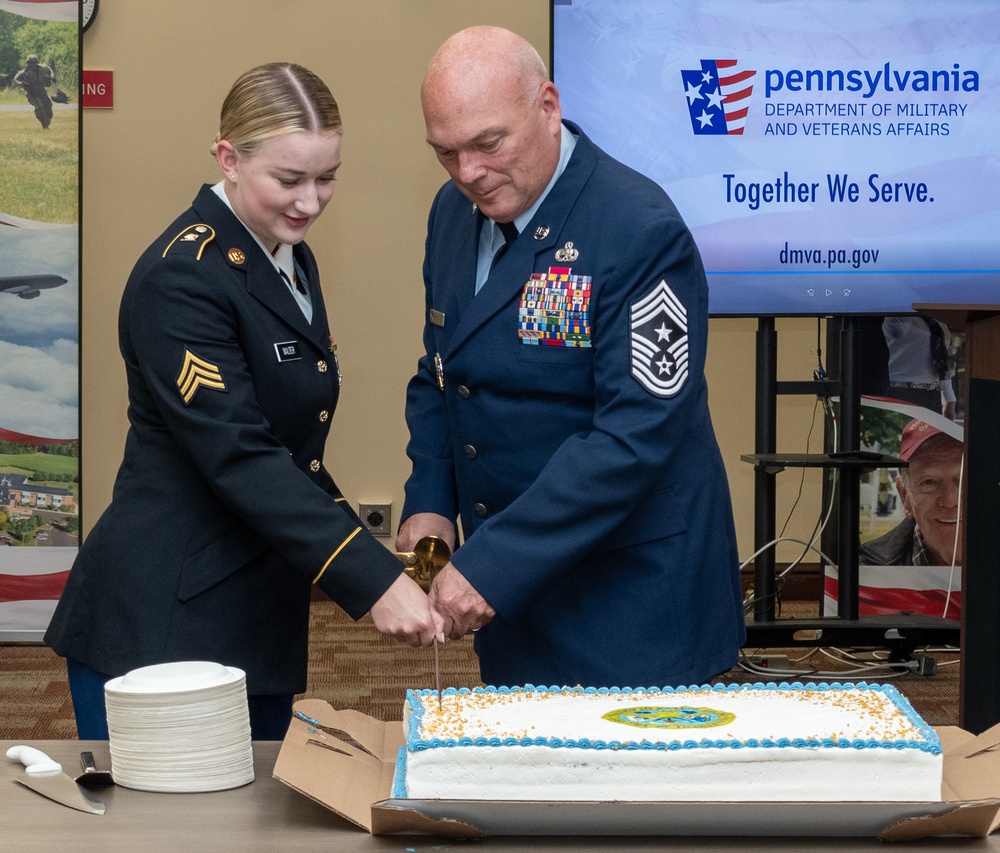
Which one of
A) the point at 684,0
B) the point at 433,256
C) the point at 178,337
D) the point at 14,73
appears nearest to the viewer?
the point at 178,337

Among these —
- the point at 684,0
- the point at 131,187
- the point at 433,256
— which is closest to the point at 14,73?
the point at 131,187

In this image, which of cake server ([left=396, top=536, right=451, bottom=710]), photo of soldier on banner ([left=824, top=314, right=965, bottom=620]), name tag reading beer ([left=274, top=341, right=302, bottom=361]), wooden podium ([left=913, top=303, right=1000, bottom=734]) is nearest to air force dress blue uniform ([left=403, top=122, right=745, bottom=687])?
cake server ([left=396, top=536, right=451, bottom=710])

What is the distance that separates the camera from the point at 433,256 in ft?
6.14

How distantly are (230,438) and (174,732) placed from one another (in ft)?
1.41

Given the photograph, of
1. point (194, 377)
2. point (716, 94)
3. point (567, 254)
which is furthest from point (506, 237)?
point (716, 94)

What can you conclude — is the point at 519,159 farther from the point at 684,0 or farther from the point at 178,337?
the point at 684,0

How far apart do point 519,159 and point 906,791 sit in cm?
92

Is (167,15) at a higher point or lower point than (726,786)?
higher

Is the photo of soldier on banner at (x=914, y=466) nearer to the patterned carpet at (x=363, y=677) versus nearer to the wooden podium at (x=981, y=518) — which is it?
the patterned carpet at (x=363, y=677)

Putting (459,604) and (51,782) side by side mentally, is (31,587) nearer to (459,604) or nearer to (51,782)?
(459,604)

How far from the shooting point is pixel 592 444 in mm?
1512

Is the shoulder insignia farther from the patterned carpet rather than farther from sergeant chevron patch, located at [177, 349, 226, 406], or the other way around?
the patterned carpet

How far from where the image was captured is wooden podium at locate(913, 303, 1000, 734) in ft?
7.43

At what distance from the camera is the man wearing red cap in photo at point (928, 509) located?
4.15m
